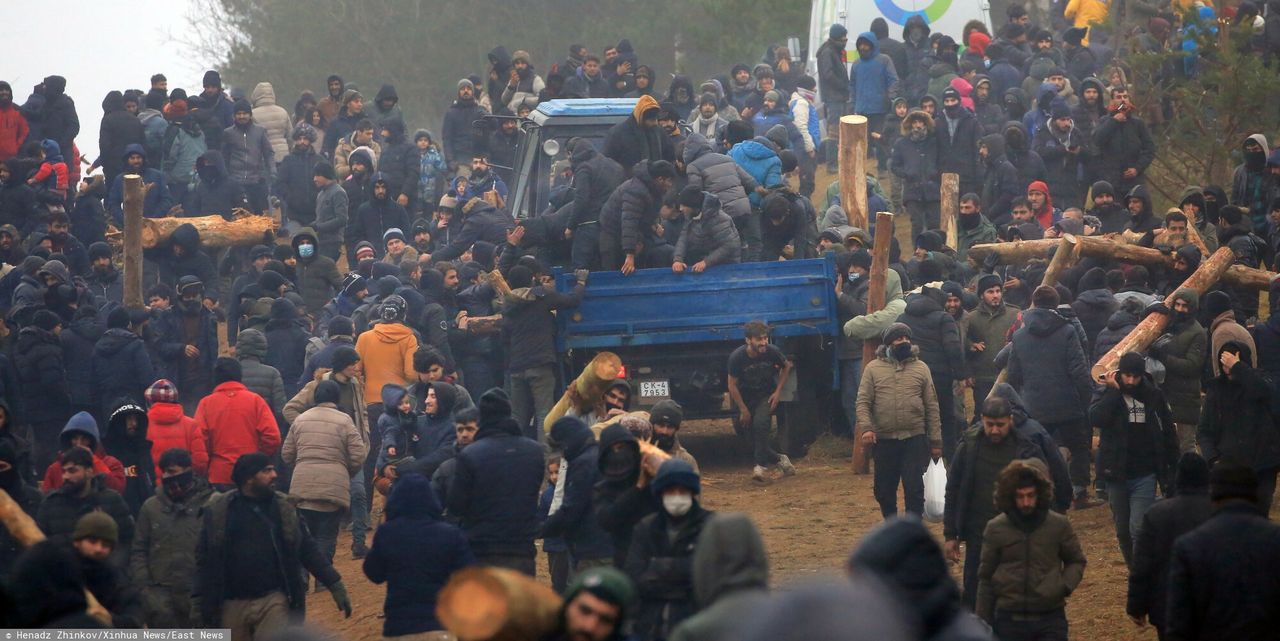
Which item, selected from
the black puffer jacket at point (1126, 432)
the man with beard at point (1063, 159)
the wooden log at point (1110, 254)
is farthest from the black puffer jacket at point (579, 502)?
the man with beard at point (1063, 159)

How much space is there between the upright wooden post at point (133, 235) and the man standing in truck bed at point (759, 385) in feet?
20.6

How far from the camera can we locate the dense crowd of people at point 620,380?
845cm

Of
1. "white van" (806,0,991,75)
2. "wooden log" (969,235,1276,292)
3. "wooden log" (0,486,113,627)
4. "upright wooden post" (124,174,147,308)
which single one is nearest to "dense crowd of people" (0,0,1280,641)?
"wooden log" (969,235,1276,292)

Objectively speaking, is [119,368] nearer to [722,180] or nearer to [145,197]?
[722,180]

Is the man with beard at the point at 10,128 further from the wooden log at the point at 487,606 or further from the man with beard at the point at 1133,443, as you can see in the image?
the wooden log at the point at 487,606

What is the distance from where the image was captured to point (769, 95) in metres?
24.2

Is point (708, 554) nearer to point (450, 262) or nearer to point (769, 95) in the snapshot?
point (450, 262)

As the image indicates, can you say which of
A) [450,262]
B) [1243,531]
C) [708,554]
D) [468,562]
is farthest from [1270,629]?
[450,262]

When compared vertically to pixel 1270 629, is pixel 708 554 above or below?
above

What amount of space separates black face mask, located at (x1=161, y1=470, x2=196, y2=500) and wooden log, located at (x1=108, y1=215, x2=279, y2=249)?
29.1ft

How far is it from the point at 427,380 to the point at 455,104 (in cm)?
1070

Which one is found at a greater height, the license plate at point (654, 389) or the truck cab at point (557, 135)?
the truck cab at point (557, 135)

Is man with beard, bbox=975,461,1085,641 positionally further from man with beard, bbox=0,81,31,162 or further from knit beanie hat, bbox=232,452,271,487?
man with beard, bbox=0,81,31,162

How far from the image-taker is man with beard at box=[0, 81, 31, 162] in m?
21.2
